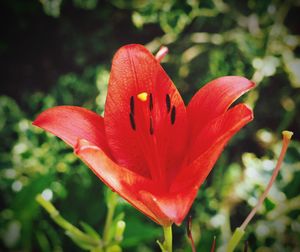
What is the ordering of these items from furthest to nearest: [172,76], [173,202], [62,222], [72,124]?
[172,76]
[62,222]
[72,124]
[173,202]

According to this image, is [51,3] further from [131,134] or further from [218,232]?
[218,232]

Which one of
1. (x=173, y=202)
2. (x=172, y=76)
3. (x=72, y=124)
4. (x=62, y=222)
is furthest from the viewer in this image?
(x=172, y=76)

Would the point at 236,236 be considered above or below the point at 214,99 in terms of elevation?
below

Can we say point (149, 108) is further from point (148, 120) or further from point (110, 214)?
point (110, 214)

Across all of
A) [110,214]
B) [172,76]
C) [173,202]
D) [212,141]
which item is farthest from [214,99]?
[172,76]

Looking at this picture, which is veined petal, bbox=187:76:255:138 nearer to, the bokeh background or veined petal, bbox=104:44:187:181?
veined petal, bbox=104:44:187:181

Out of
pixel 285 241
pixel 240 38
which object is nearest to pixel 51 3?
pixel 240 38

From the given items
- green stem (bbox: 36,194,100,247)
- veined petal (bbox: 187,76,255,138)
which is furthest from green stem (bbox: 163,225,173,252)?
green stem (bbox: 36,194,100,247)
